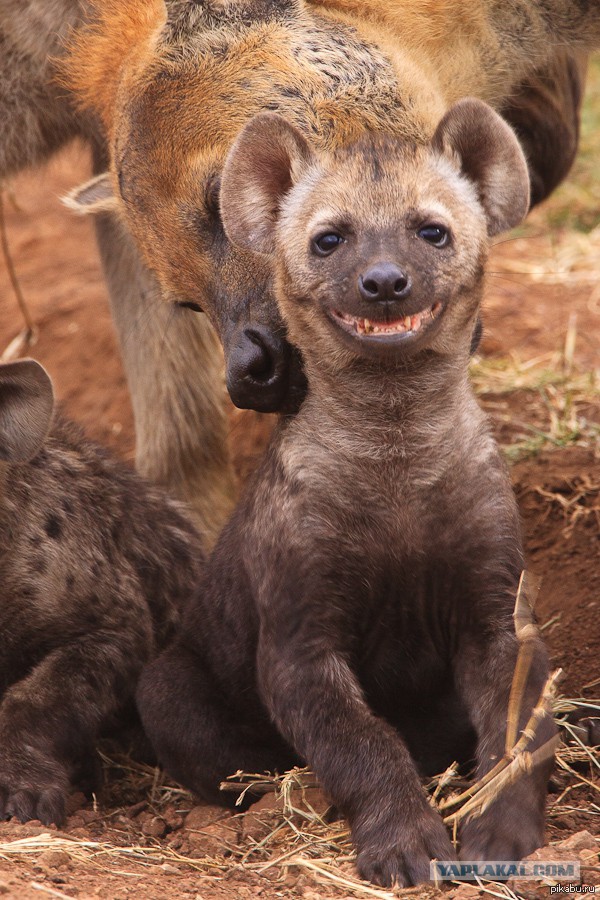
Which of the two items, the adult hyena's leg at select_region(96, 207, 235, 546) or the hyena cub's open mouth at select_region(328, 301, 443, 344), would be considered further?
the adult hyena's leg at select_region(96, 207, 235, 546)

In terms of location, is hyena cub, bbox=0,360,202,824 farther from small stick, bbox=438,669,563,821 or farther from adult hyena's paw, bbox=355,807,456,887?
small stick, bbox=438,669,563,821

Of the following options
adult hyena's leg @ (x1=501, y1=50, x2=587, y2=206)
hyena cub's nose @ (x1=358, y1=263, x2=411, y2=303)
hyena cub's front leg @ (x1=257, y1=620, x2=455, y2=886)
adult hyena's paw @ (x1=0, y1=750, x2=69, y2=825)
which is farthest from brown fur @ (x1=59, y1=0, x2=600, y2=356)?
adult hyena's paw @ (x1=0, y1=750, x2=69, y2=825)

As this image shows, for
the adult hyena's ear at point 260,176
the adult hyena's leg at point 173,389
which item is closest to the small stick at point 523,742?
the adult hyena's ear at point 260,176

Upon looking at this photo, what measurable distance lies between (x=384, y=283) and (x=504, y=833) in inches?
46.4

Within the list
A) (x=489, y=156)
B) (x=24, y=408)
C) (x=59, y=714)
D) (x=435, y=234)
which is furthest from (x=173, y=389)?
(x=435, y=234)

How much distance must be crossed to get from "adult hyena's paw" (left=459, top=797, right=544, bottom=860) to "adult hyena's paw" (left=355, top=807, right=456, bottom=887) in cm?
5

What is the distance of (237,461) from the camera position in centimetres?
632

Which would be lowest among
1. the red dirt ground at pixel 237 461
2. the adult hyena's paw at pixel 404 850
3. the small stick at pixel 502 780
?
the red dirt ground at pixel 237 461

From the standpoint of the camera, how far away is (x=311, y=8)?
13.2ft

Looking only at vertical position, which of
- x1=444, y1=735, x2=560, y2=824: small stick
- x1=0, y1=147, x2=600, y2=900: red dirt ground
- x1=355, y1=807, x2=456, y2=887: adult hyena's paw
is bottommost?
x1=0, y1=147, x2=600, y2=900: red dirt ground

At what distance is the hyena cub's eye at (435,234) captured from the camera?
3.07 meters

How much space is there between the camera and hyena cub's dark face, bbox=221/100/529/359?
300 centimetres

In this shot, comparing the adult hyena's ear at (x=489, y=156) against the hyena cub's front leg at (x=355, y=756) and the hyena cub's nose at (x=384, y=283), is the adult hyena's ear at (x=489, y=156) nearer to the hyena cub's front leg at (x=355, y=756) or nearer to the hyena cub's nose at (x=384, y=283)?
the hyena cub's nose at (x=384, y=283)

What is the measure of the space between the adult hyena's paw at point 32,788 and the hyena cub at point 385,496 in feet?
1.35
